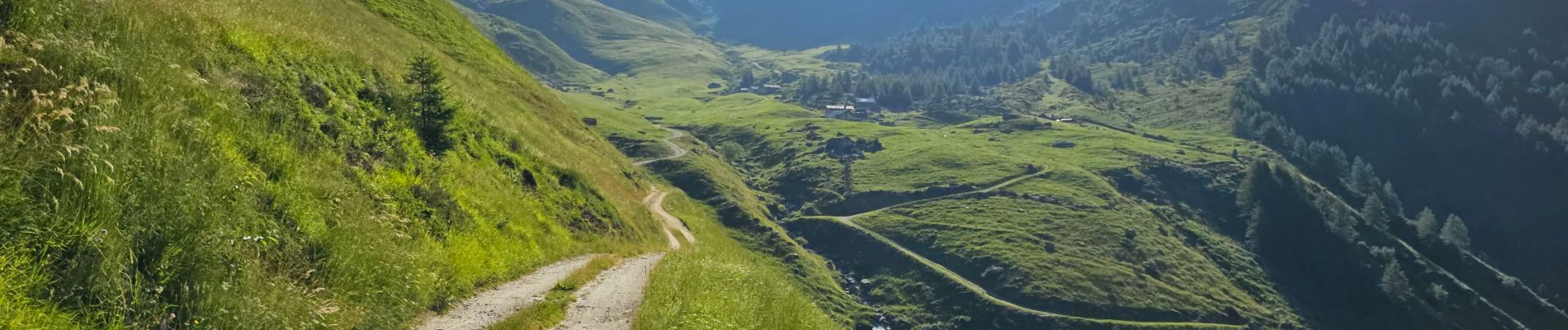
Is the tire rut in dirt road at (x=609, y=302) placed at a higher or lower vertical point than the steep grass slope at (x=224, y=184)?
lower

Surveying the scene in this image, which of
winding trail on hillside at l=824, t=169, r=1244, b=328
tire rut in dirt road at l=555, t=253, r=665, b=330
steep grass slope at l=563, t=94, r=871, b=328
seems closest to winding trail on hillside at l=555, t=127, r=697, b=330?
tire rut in dirt road at l=555, t=253, r=665, b=330

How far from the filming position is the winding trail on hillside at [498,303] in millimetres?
15105

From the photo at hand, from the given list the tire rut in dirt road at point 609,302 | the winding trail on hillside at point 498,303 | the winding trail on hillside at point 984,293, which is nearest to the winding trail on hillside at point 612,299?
the tire rut in dirt road at point 609,302

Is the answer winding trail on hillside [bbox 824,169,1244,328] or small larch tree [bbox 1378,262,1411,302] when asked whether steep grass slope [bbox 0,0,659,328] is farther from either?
small larch tree [bbox 1378,262,1411,302]

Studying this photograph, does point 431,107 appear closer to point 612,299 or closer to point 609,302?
point 612,299

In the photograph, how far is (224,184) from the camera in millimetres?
11898

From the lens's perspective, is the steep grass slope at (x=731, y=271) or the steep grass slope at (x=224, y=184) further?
the steep grass slope at (x=731, y=271)

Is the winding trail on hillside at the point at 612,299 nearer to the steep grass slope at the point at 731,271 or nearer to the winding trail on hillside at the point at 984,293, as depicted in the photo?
the steep grass slope at the point at 731,271

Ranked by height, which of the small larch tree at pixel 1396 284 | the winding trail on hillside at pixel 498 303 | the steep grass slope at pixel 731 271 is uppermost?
the winding trail on hillside at pixel 498 303

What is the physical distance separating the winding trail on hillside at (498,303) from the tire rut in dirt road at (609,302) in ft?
3.09

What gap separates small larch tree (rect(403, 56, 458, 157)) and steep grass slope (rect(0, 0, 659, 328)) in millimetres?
122

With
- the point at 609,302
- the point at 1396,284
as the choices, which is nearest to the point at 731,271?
the point at 609,302

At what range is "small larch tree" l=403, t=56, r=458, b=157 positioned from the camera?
28.4 meters

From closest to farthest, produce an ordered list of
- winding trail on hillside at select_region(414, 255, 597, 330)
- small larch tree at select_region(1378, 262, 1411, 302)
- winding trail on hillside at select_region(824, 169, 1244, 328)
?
winding trail on hillside at select_region(414, 255, 597, 330) < winding trail on hillside at select_region(824, 169, 1244, 328) < small larch tree at select_region(1378, 262, 1411, 302)
